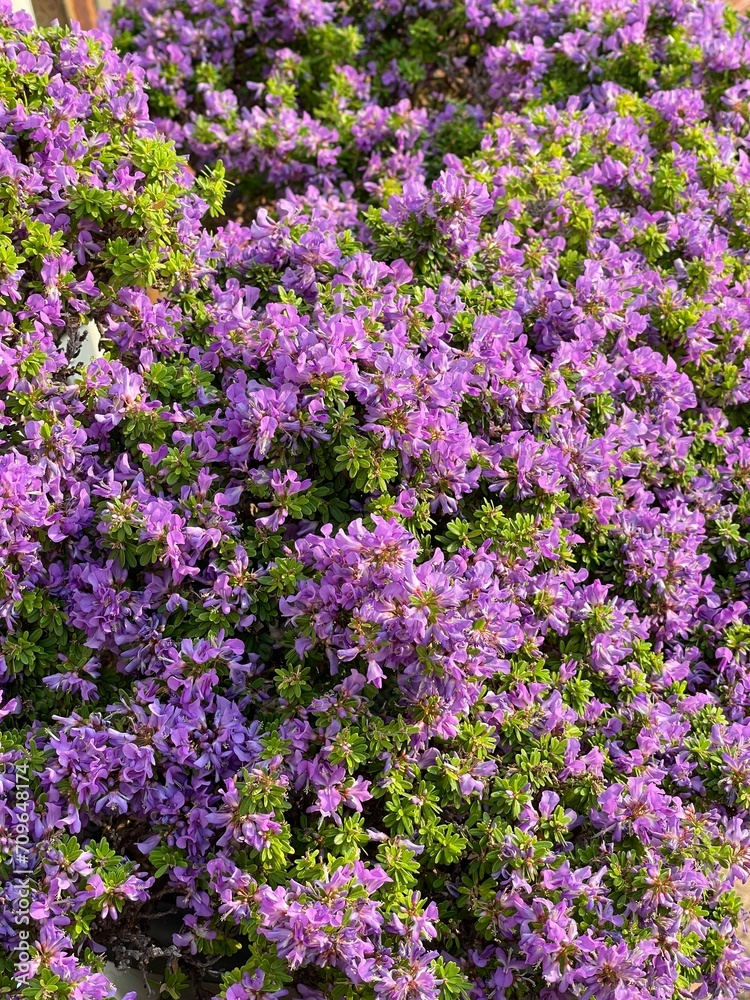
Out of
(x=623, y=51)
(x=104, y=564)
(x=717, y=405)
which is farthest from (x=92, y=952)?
(x=623, y=51)

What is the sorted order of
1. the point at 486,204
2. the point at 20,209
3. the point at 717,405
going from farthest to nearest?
the point at 717,405
the point at 486,204
the point at 20,209

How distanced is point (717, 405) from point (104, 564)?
1.95m

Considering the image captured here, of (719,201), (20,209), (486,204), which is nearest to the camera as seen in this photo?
(20,209)

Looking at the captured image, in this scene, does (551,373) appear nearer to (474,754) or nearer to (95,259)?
(474,754)

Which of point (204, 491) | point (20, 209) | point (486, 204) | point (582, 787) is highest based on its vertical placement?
point (486, 204)

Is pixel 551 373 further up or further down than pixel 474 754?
further up

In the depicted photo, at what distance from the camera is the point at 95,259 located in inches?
109

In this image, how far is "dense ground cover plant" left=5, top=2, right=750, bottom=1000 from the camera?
2152 mm

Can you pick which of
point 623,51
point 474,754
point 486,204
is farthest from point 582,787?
point 623,51

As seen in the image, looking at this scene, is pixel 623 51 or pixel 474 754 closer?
pixel 474 754

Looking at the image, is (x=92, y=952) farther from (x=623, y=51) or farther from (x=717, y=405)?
(x=623, y=51)

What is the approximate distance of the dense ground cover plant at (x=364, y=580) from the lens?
2.15 metres

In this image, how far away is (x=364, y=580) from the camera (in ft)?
7.07

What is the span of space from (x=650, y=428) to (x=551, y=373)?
1.30ft
